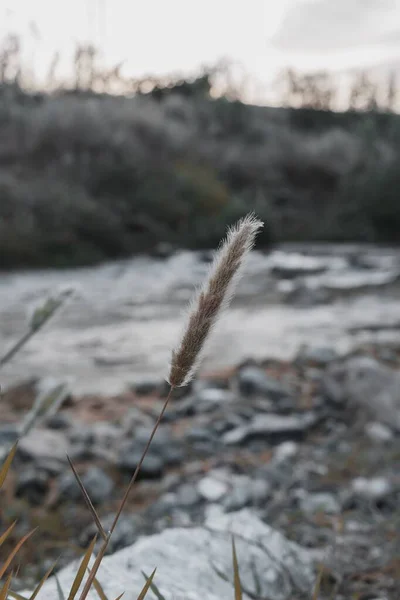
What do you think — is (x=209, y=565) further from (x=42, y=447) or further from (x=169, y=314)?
(x=169, y=314)

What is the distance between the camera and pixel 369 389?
3.91 metres

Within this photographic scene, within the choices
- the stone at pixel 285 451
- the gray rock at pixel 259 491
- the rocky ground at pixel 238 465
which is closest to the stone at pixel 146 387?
the rocky ground at pixel 238 465

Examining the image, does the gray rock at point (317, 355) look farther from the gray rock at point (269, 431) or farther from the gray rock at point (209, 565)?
the gray rock at point (209, 565)

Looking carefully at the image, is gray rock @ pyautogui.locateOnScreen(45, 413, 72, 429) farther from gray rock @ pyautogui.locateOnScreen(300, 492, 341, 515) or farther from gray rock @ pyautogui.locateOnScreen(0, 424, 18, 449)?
gray rock @ pyautogui.locateOnScreen(300, 492, 341, 515)

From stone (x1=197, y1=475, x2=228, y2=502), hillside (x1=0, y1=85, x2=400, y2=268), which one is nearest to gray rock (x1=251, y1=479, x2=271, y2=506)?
stone (x1=197, y1=475, x2=228, y2=502)

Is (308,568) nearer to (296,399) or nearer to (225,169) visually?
(296,399)

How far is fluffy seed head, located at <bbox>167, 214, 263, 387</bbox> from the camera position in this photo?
0.78 metres

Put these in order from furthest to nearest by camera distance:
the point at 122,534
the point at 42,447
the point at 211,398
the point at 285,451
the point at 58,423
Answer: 1. the point at 211,398
2. the point at 58,423
3. the point at 285,451
4. the point at 42,447
5. the point at 122,534

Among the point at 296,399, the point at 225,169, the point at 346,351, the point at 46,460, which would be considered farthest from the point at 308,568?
the point at 225,169

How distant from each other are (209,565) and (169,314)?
640 cm

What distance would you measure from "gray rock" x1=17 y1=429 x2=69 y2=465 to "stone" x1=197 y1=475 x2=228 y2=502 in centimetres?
66

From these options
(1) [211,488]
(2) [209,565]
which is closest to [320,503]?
(1) [211,488]

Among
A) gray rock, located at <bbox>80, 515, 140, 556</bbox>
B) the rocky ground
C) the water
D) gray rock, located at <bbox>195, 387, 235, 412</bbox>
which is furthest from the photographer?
the water

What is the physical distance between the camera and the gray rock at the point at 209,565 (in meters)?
1.18
